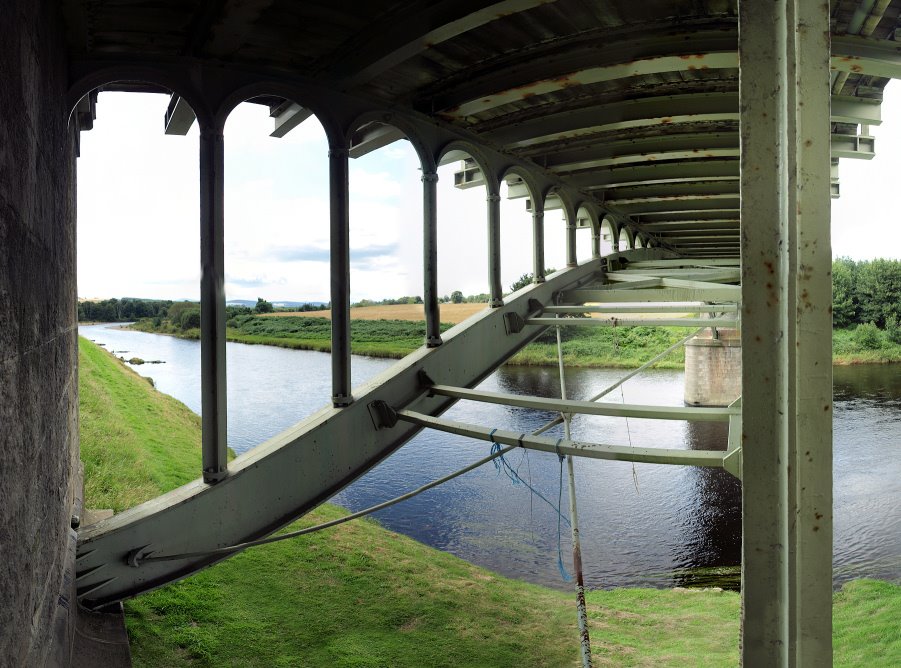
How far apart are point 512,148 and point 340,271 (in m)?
3.12

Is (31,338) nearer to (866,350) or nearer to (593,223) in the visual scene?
(593,223)

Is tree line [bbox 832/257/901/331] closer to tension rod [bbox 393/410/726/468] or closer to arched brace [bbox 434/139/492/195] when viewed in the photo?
arched brace [bbox 434/139/492/195]

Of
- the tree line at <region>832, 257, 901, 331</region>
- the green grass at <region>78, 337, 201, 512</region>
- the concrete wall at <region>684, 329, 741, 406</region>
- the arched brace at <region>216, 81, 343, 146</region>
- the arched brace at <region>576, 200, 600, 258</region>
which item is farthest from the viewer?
the tree line at <region>832, 257, 901, 331</region>

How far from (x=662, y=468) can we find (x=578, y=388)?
502 inches

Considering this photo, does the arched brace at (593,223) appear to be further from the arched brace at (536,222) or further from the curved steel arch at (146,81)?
the curved steel arch at (146,81)

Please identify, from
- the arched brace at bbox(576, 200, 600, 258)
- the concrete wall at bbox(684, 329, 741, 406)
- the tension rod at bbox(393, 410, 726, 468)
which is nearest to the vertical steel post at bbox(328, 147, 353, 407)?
the tension rod at bbox(393, 410, 726, 468)

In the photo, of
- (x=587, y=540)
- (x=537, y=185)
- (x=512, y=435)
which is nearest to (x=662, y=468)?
(x=587, y=540)

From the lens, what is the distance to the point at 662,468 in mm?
23828

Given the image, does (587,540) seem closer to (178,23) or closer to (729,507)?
(729,507)

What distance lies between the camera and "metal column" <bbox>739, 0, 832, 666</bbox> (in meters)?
2.34

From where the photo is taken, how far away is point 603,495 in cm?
2055

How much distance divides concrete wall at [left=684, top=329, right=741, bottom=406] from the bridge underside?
2414cm

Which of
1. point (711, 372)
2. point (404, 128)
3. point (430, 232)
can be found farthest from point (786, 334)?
point (711, 372)

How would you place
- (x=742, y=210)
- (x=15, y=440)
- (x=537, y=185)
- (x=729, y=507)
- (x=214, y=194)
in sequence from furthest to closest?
(x=729, y=507), (x=537, y=185), (x=214, y=194), (x=742, y=210), (x=15, y=440)
